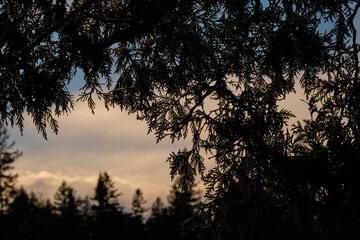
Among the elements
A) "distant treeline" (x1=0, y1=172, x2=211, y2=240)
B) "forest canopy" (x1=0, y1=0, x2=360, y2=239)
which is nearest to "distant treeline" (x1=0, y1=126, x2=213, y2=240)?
"distant treeline" (x1=0, y1=172, x2=211, y2=240)

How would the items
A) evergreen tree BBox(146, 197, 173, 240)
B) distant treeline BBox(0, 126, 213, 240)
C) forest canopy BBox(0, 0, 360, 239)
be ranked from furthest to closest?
1. evergreen tree BBox(146, 197, 173, 240)
2. distant treeline BBox(0, 126, 213, 240)
3. forest canopy BBox(0, 0, 360, 239)

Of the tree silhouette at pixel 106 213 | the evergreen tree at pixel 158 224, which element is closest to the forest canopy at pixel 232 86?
the tree silhouette at pixel 106 213

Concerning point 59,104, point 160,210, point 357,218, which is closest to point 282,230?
point 357,218

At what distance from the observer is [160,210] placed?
56312 millimetres

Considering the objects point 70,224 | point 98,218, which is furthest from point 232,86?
point 70,224

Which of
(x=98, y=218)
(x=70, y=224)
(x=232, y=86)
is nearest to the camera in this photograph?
(x=232, y=86)

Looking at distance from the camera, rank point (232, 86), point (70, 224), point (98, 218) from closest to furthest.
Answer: point (232, 86) → point (98, 218) → point (70, 224)

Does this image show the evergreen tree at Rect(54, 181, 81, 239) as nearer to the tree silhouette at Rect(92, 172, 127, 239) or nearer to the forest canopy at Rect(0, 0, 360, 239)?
the tree silhouette at Rect(92, 172, 127, 239)

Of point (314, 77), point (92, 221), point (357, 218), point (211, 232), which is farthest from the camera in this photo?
point (92, 221)

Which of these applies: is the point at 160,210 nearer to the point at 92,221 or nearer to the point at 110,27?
the point at 92,221

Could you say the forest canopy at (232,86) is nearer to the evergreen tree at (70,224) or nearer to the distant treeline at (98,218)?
the distant treeline at (98,218)

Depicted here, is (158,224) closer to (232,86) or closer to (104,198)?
(104,198)

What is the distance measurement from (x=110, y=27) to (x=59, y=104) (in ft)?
5.26

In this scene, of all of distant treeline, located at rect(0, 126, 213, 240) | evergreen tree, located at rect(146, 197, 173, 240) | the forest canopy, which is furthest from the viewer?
evergreen tree, located at rect(146, 197, 173, 240)
